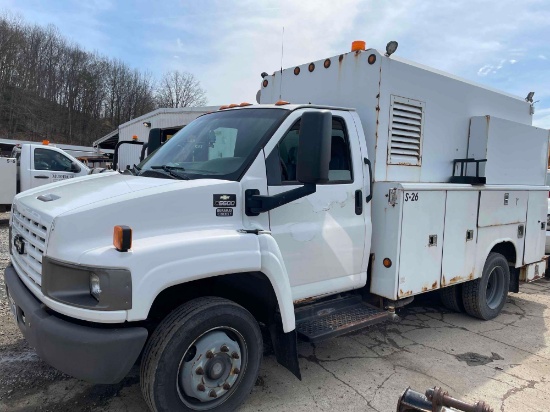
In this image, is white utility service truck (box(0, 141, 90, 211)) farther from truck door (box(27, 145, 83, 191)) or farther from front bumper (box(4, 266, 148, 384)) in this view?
front bumper (box(4, 266, 148, 384))

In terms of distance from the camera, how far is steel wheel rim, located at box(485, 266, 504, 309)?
17.4 ft

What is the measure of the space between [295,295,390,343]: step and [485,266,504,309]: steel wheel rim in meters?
2.30

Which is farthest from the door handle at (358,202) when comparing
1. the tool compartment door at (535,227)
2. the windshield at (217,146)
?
the tool compartment door at (535,227)

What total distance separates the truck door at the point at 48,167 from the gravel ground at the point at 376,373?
563cm

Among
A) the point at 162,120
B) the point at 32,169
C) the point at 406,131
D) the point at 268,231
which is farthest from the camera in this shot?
the point at 162,120

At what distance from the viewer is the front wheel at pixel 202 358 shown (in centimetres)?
245

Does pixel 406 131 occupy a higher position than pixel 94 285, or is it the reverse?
pixel 406 131

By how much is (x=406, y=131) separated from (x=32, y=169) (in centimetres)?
923

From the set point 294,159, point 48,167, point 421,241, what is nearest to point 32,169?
point 48,167

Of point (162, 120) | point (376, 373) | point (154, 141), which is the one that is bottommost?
point (376, 373)

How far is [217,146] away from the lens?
3.25 meters

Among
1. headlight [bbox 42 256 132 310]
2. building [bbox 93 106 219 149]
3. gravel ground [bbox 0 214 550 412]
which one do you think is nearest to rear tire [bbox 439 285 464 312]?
gravel ground [bbox 0 214 550 412]

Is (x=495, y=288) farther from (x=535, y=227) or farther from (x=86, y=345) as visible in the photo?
(x=86, y=345)

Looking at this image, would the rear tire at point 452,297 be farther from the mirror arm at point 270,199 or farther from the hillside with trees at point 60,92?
the hillside with trees at point 60,92
